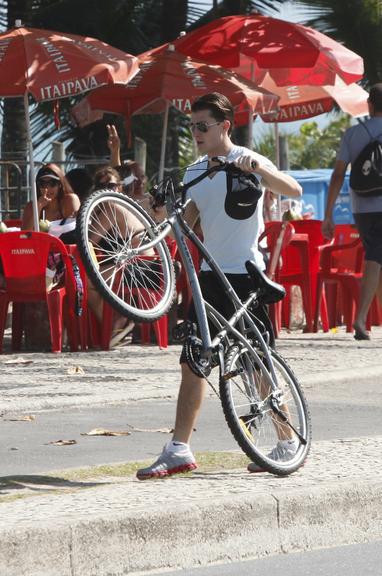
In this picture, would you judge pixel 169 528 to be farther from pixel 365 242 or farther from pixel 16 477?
pixel 365 242

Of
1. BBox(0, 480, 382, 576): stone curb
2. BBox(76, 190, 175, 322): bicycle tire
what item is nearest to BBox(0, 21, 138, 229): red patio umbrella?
BBox(76, 190, 175, 322): bicycle tire

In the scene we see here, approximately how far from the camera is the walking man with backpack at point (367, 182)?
1294 centimetres

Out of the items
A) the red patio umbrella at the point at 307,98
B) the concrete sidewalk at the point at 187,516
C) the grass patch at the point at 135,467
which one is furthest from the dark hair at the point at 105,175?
the grass patch at the point at 135,467

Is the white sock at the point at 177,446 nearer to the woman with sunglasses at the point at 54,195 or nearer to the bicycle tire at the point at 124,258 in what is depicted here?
the bicycle tire at the point at 124,258

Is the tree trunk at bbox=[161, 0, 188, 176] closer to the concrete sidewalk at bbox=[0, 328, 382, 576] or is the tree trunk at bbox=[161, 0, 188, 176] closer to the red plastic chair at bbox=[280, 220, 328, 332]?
the red plastic chair at bbox=[280, 220, 328, 332]

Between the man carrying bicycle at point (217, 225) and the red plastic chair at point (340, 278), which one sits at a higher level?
the man carrying bicycle at point (217, 225)

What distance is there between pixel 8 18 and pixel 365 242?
12.8m

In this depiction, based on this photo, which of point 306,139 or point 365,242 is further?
point 306,139

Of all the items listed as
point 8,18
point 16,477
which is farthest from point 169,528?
point 8,18

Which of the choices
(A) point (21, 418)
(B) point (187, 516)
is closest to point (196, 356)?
(B) point (187, 516)

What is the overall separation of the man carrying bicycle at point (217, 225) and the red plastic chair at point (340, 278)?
25.6ft

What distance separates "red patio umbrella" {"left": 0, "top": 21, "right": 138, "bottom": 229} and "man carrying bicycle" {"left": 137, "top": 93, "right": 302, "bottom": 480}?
6214 mm

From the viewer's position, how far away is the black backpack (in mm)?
12922

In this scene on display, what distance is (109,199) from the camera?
6.51 metres
